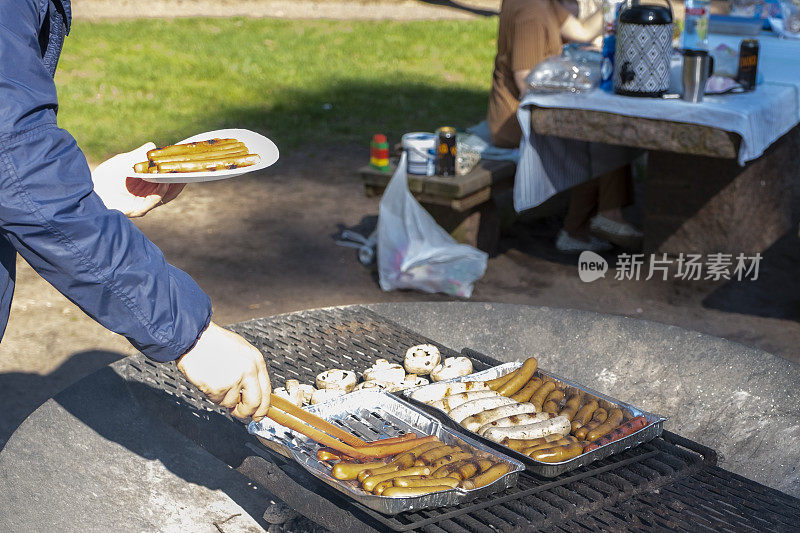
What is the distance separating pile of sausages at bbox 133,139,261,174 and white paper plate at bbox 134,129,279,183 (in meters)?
0.02

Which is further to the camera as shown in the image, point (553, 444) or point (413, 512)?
point (553, 444)

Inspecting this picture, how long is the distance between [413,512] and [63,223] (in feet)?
3.10

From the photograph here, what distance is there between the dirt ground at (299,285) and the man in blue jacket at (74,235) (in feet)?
7.55

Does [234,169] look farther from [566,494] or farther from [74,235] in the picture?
[566,494]

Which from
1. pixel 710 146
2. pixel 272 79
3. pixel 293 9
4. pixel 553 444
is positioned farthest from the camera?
pixel 293 9

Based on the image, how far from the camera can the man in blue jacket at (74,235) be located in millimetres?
1369

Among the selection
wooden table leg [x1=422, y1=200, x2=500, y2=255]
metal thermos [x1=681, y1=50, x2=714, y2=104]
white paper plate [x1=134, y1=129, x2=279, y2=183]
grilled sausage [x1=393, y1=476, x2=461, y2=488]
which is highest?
white paper plate [x1=134, y1=129, x2=279, y2=183]

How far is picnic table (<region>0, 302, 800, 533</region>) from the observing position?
6.41 ft

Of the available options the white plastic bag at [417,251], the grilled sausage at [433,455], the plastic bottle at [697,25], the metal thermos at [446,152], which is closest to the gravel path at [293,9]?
the plastic bottle at [697,25]

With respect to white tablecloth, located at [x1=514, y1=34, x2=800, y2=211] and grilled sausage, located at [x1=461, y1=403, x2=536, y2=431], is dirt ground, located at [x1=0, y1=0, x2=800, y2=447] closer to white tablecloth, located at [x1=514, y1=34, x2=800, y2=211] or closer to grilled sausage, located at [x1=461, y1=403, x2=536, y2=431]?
white tablecloth, located at [x1=514, y1=34, x2=800, y2=211]

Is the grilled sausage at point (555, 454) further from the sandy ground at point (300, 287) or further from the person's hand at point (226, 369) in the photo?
the sandy ground at point (300, 287)

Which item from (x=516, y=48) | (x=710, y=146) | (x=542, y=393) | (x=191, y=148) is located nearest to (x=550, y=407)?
(x=542, y=393)

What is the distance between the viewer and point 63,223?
4.57ft

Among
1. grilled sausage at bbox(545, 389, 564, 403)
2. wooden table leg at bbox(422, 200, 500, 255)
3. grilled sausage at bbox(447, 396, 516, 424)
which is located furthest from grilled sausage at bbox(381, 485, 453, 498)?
wooden table leg at bbox(422, 200, 500, 255)
